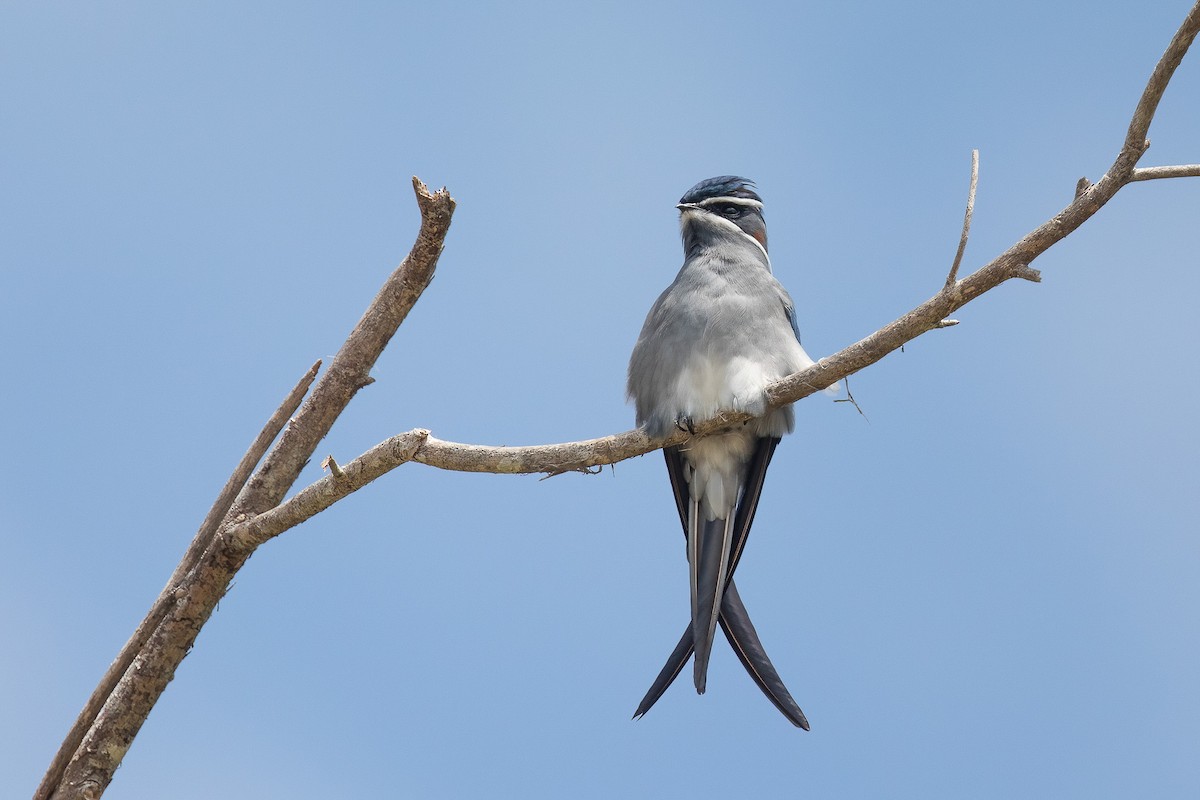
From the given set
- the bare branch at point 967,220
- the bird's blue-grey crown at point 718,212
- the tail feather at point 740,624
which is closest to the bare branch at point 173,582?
the tail feather at point 740,624

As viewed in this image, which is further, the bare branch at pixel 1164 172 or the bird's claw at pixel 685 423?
the bird's claw at pixel 685 423

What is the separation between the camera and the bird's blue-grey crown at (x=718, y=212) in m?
5.65

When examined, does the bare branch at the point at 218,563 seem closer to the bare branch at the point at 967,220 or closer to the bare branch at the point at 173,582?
the bare branch at the point at 173,582

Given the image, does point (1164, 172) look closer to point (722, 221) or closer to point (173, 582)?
point (722, 221)

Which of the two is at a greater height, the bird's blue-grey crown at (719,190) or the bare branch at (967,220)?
the bird's blue-grey crown at (719,190)

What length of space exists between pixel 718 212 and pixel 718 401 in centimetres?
119

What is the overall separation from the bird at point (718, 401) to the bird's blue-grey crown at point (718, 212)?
18 mm

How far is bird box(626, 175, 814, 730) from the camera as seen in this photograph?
4.86 meters

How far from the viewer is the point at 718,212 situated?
5.73 metres

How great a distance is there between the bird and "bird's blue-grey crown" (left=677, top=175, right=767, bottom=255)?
0.06 feet

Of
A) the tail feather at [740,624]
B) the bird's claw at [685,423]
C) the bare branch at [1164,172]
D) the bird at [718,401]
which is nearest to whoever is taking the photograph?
the bare branch at [1164,172]

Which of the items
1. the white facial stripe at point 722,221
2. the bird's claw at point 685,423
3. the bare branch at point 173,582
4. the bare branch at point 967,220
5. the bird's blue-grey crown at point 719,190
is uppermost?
the bird's blue-grey crown at point 719,190

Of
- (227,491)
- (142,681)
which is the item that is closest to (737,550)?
(227,491)

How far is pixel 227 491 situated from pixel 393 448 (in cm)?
102
